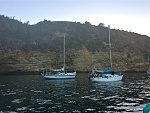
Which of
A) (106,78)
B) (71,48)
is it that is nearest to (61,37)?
(71,48)

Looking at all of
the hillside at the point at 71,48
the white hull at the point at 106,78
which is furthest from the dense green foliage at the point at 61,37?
the white hull at the point at 106,78

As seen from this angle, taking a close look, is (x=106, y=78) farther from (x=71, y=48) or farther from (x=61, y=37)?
(x=61, y=37)

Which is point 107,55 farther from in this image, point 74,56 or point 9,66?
point 9,66

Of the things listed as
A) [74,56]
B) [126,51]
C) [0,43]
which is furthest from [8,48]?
[126,51]

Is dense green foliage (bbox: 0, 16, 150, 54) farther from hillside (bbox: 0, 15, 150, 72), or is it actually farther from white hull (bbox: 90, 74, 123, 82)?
white hull (bbox: 90, 74, 123, 82)

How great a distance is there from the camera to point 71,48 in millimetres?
93688

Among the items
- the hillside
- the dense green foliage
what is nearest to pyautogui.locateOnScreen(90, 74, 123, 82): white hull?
the hillside

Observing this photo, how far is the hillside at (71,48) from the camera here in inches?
3310

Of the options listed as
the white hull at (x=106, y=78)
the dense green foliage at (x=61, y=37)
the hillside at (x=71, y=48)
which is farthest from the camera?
the dense green foliage at (x=61, y=37)

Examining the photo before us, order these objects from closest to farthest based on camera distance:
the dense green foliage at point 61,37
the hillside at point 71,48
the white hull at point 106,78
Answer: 1. the white hull at point 106,78
2. the hillside at point 71,48
3. the dense green foliage at point 61,37

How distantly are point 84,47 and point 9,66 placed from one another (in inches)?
1153

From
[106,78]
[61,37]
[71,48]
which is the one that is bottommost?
[106,78]

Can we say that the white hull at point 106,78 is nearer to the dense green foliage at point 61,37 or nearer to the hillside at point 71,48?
the hillside at point 71,48

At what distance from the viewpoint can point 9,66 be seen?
81062 mm
